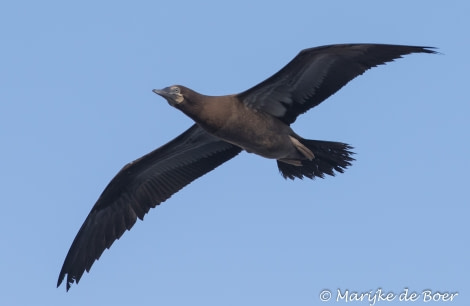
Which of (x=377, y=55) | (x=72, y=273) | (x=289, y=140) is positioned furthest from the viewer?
(x=72, y=273)

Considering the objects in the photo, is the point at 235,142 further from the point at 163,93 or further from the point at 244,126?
the point at 163,93

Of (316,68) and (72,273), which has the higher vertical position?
(316,68)

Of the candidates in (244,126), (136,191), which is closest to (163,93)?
(244,126)

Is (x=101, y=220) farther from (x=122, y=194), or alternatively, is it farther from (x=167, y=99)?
(x=167, y=99)

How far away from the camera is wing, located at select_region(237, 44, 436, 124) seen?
1124 centimetres

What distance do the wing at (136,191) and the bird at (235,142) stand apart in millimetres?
14

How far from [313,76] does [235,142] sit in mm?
1285

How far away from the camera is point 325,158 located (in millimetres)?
12273

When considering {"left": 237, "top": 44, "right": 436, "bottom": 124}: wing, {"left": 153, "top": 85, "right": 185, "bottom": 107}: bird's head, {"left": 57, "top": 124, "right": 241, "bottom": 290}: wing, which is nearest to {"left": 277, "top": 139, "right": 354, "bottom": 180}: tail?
{"left": 237, "top": 44, "right": 436, "bottom": 124}: wing

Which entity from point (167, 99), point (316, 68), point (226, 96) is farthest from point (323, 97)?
point (167, 99)

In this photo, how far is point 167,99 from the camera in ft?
38.1

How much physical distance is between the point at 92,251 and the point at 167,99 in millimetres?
2915

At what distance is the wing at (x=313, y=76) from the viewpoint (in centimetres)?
1124

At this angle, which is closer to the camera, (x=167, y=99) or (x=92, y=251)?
(x=167, y=99)
